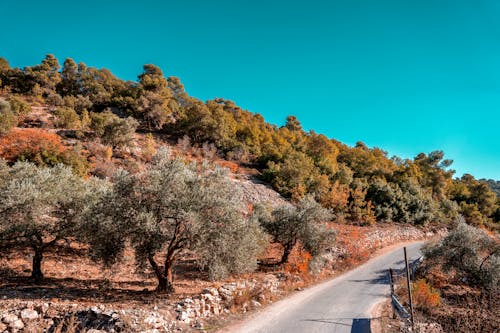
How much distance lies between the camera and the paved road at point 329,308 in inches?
408

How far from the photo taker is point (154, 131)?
165 feet

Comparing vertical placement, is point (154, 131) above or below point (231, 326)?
above

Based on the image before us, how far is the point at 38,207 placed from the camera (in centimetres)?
1239

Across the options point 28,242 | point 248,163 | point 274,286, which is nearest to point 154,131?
point 248,163

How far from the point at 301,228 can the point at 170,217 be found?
10.6 metres

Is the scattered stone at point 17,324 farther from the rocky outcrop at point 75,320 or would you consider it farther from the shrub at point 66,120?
the shrub at point 66,120

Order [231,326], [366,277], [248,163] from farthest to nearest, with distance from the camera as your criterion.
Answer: [248,163]
[366,277]
[231,326]

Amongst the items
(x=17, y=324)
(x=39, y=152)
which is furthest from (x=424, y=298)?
(x=39, y=152)

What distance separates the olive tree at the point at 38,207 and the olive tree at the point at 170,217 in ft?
8.03

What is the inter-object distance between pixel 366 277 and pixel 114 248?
16.6 meters

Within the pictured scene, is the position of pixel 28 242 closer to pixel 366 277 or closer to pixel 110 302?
pixel 110 302

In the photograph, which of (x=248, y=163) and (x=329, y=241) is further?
(x=248, y=163)

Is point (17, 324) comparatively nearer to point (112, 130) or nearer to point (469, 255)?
point (469, 255)

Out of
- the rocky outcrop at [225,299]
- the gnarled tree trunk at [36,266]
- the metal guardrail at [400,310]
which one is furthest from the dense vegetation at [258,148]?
the rocky outcrop at [225,299]
